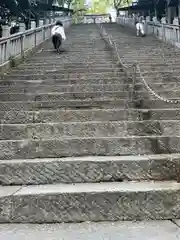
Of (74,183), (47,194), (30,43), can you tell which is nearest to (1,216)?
(47,194)

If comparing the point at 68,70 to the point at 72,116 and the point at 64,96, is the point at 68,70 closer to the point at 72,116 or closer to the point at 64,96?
the point at 64,96

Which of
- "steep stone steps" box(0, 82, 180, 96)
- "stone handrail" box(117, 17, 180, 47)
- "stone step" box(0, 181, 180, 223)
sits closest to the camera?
"stone step" box(0, 181, 180, 223)

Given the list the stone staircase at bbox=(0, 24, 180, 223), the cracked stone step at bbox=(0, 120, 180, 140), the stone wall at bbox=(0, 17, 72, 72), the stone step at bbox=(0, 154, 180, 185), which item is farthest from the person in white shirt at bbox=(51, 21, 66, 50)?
the stone step at bbox=(0, 154, 180, 185)

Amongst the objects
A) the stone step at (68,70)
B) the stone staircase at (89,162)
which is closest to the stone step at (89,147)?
the stone staircase at (89,162)

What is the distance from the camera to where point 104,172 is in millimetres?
5145

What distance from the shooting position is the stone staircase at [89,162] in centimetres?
456

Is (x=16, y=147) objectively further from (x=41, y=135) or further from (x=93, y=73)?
(x=93, y=73)

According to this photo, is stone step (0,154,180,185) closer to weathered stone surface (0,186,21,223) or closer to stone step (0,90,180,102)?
weathered stone surface (0,186,21,223)

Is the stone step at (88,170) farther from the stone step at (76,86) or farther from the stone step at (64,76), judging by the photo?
the stone step at (64,76)

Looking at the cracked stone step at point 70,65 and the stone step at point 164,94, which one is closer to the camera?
the stone step at point 164,94

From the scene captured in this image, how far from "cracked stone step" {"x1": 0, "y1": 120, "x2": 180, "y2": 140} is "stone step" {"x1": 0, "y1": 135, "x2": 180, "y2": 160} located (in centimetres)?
62

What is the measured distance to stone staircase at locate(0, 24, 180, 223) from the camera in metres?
4.56

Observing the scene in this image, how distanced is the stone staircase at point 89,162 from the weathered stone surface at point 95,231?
99 mm

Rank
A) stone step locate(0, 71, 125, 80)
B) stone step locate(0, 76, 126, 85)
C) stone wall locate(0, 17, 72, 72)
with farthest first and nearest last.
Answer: stone wall locate(0, 17, 72, 72)
stone step locate(0, 71, 125, 80)
stone step locate(0, 76, 126, 85)
